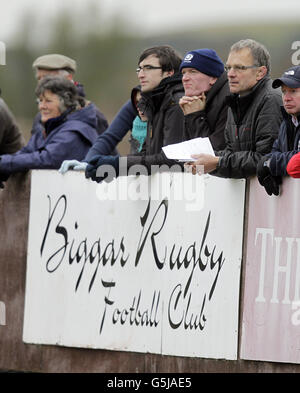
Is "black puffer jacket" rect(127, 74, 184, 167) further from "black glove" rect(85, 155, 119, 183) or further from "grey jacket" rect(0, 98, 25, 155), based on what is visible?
"grey jacket" rect(0, 98, 25, 155)

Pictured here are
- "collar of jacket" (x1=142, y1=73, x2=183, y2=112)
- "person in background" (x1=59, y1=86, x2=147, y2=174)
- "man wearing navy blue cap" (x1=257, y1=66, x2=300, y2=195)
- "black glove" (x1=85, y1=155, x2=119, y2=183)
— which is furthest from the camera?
"person in background" (x1=59, y1=86, x2=147, y2=174)

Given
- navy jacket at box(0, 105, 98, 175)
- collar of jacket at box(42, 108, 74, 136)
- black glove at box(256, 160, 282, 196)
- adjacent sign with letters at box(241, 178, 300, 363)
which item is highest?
collar of jacket at box(42, 108, 74, 136)

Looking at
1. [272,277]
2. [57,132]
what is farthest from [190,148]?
[57,132]

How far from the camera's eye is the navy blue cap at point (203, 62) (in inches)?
361

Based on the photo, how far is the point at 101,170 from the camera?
9.69 metres

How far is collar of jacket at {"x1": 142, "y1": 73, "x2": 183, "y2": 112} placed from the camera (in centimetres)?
945

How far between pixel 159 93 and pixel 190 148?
898 millimetres

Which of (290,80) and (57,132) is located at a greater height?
(290,80)

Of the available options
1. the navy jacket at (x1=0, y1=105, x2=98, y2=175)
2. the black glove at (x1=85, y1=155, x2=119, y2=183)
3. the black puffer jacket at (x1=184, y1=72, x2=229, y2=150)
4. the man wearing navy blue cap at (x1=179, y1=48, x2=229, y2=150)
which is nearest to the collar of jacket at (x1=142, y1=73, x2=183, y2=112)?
the man wearing navy blue cap at (x1=179, y1=48, x2=229, y2=150)

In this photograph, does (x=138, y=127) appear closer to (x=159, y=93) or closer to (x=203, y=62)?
(x=159, y=93)

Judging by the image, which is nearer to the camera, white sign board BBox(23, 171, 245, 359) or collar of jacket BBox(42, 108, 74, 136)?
white sign board BBox(23, 171, 245, 359)

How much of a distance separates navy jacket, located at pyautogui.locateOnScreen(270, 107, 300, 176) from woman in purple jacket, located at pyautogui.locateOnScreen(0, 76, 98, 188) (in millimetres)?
2901

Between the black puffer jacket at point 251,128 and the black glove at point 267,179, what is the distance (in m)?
0.19

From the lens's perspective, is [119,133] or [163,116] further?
[119,133]
